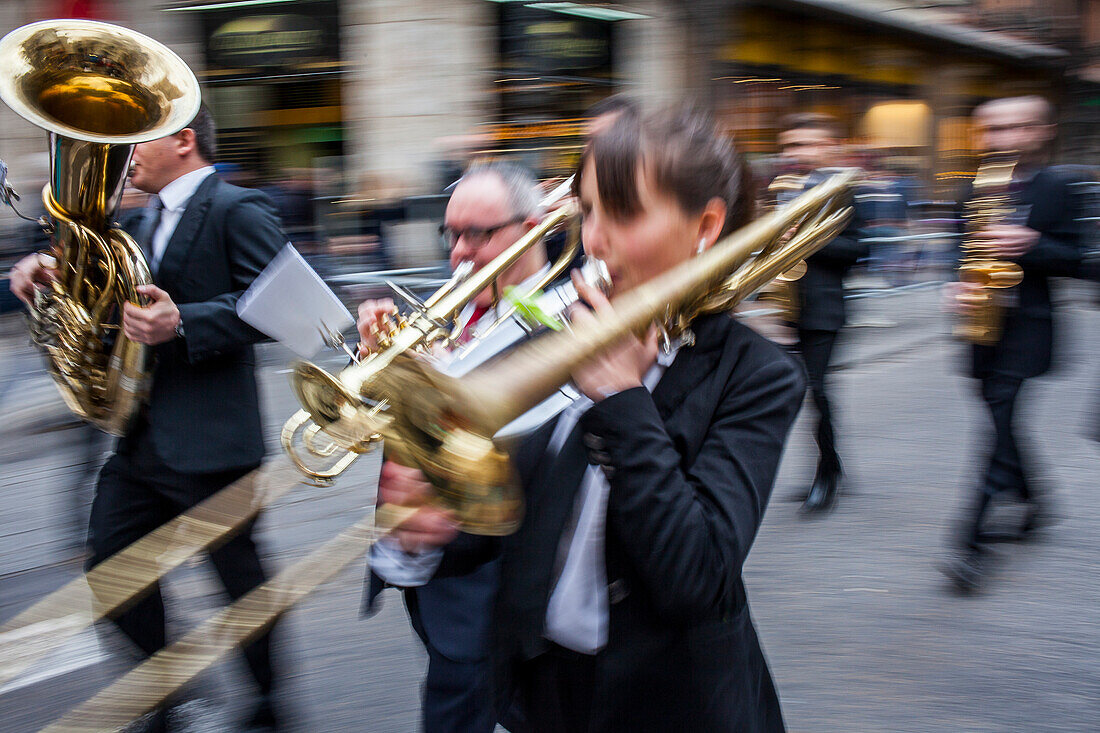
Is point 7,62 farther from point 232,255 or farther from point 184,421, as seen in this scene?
point 184,421

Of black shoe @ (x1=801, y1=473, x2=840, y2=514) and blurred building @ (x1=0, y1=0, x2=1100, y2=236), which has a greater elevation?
blurred building @ (x1=0, y1=0, x2=1100, y2=236)

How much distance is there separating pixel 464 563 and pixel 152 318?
1.16 metres

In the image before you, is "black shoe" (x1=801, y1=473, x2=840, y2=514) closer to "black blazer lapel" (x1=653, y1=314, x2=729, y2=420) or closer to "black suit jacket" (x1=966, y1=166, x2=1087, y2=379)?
"black suit jacket" (x1=966, y1=166, x2=1087, y2=379)

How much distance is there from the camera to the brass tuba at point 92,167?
7.93 ft

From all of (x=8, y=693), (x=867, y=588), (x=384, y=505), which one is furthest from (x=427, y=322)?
(x=867, y=588)

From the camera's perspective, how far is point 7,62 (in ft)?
8.11

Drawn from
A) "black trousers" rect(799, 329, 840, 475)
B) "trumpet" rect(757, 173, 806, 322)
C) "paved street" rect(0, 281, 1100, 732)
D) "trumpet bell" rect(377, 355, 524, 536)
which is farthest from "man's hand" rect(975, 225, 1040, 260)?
"trumpet bell" rect(377, 355, 524, 536)

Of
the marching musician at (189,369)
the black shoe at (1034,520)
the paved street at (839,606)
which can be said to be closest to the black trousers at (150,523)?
the marching musician at (189,369)

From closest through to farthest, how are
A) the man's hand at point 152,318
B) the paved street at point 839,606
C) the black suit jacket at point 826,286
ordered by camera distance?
the man's hand at point 152,318 → the paved street at point 839,606 → the black suit jacket at point 826,286

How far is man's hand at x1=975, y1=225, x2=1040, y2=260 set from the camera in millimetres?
3682

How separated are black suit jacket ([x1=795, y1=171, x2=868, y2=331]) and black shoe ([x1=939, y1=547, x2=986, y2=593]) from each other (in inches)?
50.4

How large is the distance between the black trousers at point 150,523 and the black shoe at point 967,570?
2629 millimetres

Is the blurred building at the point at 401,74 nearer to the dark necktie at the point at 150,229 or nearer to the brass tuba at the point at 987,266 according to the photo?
the brass tuba at the point at 987,266

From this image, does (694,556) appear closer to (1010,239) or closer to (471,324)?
(471,324)
